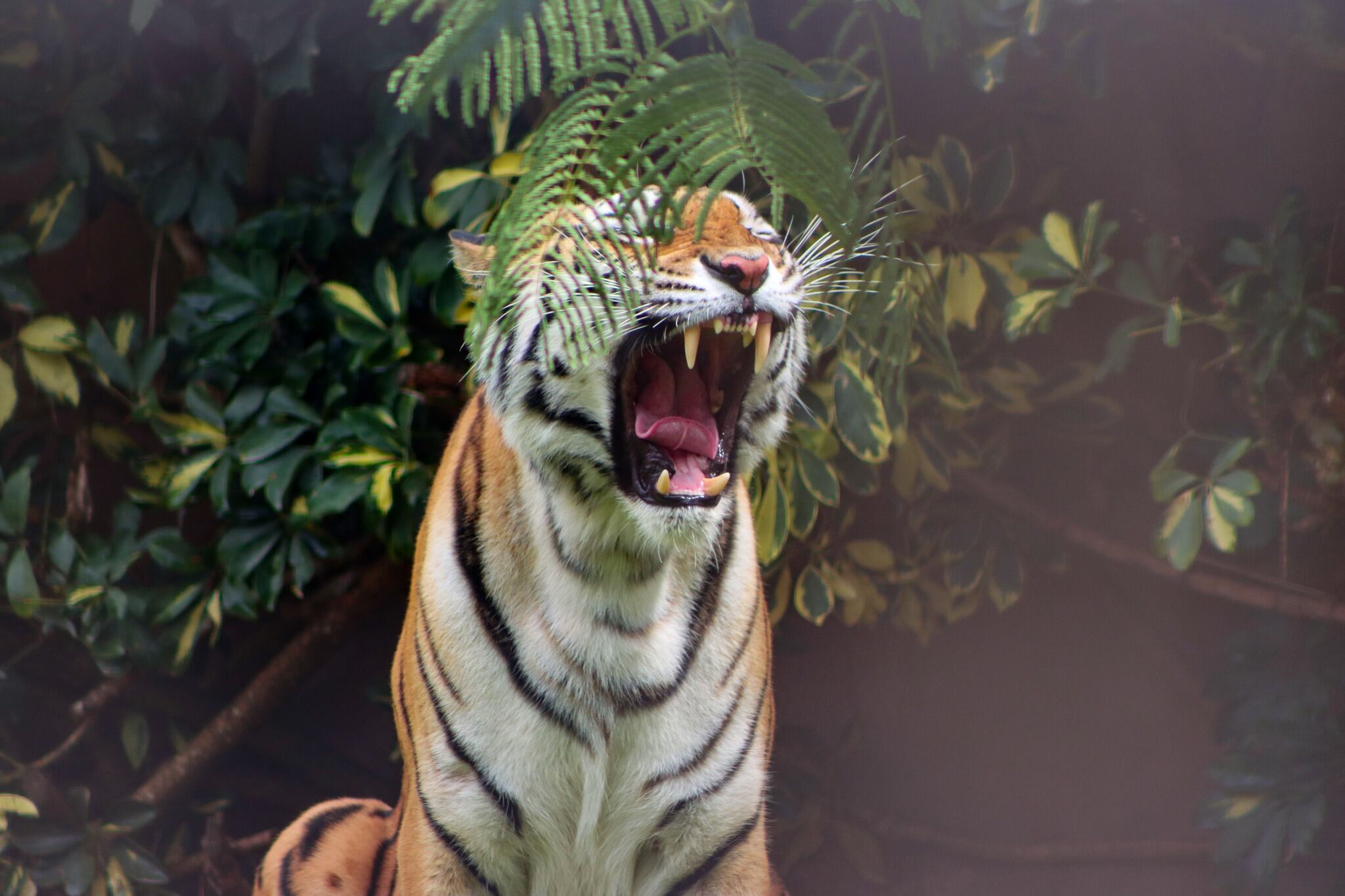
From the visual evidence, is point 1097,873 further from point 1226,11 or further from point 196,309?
point 196,309

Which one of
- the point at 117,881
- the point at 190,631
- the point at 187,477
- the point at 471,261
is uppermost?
the point at 471,261

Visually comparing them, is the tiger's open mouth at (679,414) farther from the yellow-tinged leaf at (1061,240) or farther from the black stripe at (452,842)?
the yellow-tinged leaf at (1061,240)

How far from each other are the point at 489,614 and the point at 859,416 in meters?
0.65

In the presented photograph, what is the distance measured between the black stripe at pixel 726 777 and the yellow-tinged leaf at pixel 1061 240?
85 centimetres

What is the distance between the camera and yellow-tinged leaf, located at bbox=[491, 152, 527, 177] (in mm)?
1534

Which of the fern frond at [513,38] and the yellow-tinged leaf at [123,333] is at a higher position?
the fern frond at [513,38]

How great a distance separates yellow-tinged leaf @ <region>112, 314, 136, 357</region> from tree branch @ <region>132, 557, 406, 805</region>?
498 millimetres

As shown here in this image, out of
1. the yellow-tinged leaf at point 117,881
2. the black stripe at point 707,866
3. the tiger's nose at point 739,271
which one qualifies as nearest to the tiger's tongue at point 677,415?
the tiger's nose at point 739,271

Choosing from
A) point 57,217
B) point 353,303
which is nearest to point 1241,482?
point 353,303

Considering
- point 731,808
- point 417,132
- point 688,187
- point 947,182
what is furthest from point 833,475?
point 688,187

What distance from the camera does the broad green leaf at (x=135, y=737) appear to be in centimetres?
188

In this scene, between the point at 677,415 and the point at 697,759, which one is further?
the point at 697,759

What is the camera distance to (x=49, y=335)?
1.73m

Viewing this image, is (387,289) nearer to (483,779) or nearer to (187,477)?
(187,477)
